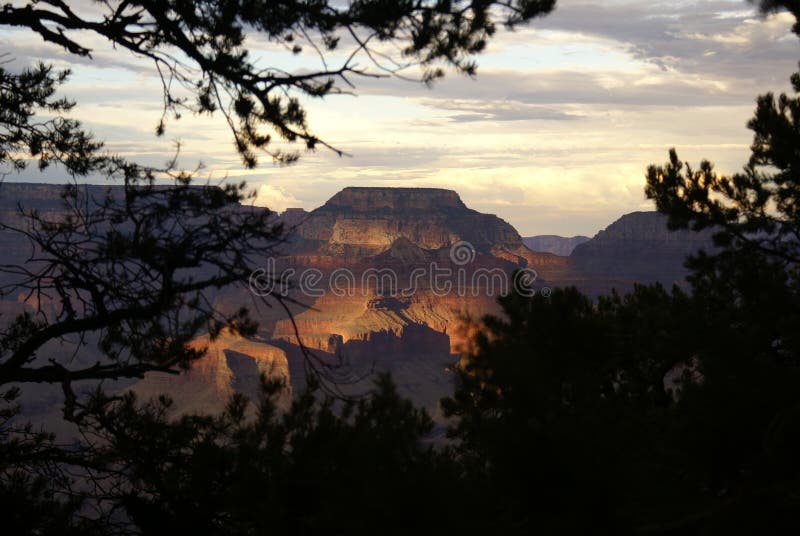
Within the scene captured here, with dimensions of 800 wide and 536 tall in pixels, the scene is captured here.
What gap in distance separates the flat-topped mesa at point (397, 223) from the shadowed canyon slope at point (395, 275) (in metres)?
0.14

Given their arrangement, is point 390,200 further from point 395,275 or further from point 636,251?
point 636,251

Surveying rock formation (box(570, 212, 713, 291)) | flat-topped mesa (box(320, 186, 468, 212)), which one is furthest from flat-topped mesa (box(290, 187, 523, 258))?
rock formation (box(570, 212, 713, 291))

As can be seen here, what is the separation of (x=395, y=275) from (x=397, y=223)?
24620mm

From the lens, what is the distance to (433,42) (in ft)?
24.0

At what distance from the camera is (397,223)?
125m

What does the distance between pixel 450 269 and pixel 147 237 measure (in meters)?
97.5

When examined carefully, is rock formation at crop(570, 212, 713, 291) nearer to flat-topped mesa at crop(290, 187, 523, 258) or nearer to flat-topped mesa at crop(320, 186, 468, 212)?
Result: flat-topped mesa at crop(290, 187, 523, 258)

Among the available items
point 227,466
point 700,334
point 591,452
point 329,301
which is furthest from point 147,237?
point 329,301

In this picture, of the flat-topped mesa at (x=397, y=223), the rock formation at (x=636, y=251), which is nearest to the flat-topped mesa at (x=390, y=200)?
the flat-topped mesa at (x=397, y=223)

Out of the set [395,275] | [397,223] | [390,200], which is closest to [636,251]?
[397,223]

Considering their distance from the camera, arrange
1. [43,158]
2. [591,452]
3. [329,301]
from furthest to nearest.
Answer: [329,301] → [43,158] → [591,452]

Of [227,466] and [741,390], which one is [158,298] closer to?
[227,466]

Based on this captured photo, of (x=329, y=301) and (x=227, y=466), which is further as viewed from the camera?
(x=329, y=301)

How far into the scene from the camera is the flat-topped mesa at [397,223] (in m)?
124
